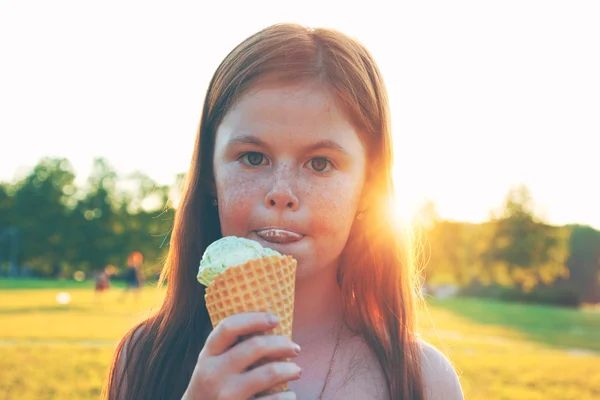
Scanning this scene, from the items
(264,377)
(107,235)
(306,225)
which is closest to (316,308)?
(306,225)

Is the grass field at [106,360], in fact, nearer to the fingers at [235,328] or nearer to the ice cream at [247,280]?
the ice cream at [247,280]

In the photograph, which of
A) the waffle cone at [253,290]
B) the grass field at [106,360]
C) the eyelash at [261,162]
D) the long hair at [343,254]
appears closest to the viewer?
the waffle cone at [253,290]

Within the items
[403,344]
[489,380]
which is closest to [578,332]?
[489,380]

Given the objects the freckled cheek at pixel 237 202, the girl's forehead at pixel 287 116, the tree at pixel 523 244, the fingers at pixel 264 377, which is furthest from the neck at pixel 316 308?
the tree at pixel 523 244

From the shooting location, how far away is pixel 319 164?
7.50 ft

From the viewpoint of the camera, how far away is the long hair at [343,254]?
2461 mm

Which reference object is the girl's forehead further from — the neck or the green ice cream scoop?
the neck

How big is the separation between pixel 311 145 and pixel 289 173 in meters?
0.13

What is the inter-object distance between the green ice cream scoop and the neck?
0.52m

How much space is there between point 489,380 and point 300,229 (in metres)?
8.45

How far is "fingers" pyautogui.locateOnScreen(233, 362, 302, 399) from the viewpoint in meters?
1.72

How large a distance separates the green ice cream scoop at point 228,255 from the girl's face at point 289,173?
16 centimetres

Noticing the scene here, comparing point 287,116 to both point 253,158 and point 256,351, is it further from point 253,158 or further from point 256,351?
point 256,351

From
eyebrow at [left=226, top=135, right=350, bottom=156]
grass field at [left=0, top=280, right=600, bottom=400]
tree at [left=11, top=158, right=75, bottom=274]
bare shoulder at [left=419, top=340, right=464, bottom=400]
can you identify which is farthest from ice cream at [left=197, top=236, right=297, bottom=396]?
tree at [left=11, top=158, right=75, bottom=274]
